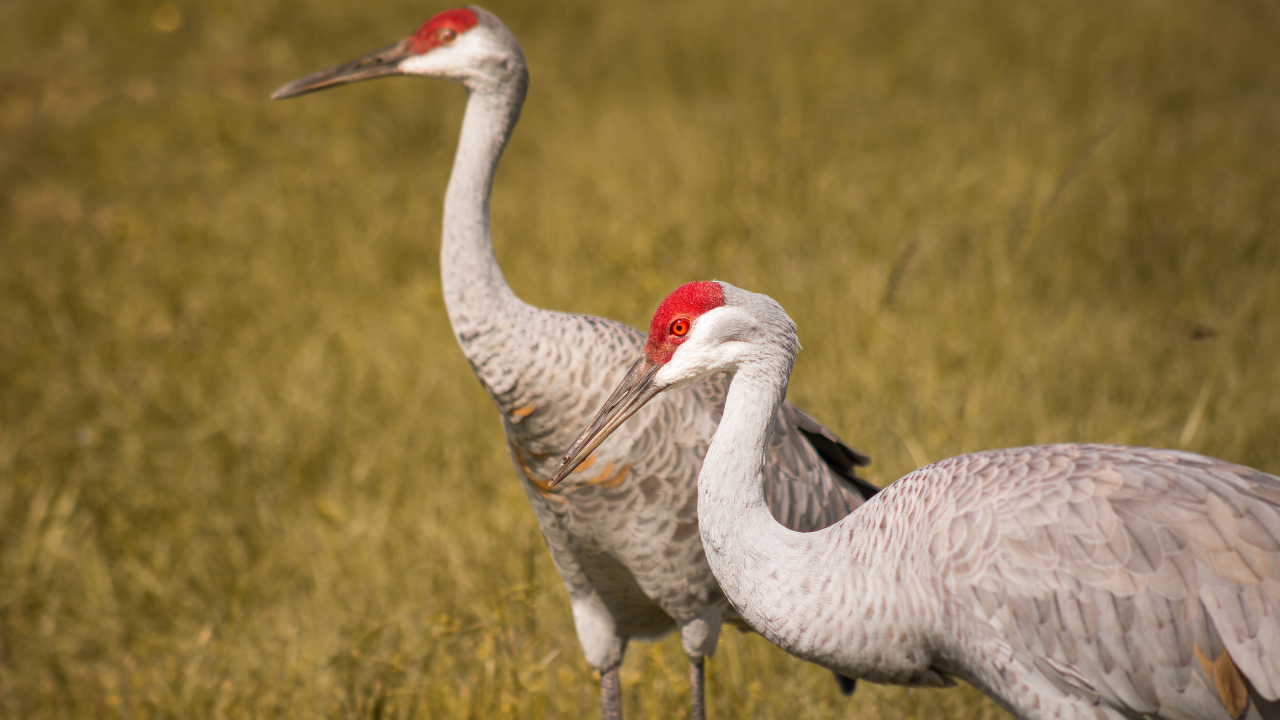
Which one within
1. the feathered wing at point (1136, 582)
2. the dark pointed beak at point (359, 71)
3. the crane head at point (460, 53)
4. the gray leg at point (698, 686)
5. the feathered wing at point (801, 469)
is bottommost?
the gray leg at point (698, 686)

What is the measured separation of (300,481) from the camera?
14.4 ft

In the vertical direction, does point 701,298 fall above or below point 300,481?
above

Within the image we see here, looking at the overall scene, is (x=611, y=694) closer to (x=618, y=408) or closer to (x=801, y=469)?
(x=801, y=469)

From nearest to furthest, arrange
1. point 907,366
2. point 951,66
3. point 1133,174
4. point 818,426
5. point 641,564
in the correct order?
point 641,564
point 818,426
point 907,366
point 1133,174
point 951,66

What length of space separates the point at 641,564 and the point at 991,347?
2.44m

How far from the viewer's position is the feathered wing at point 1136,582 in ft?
6.13

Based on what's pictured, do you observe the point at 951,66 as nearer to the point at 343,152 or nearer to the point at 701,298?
the point at 343,152

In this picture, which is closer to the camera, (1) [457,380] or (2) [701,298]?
(2) [701,298]

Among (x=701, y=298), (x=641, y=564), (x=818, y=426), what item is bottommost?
(x=641, y=564)

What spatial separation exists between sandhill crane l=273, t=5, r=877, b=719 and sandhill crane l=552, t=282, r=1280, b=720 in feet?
1.59

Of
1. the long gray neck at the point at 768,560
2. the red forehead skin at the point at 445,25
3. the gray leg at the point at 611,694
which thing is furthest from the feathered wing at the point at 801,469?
the red forehead skin at the point at 445,25

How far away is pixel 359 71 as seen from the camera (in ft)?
9.68

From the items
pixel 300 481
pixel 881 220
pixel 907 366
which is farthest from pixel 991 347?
pixel 300 481

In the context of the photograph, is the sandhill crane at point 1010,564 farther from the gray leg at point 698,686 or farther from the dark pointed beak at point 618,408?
the gray leg at point 698,686
